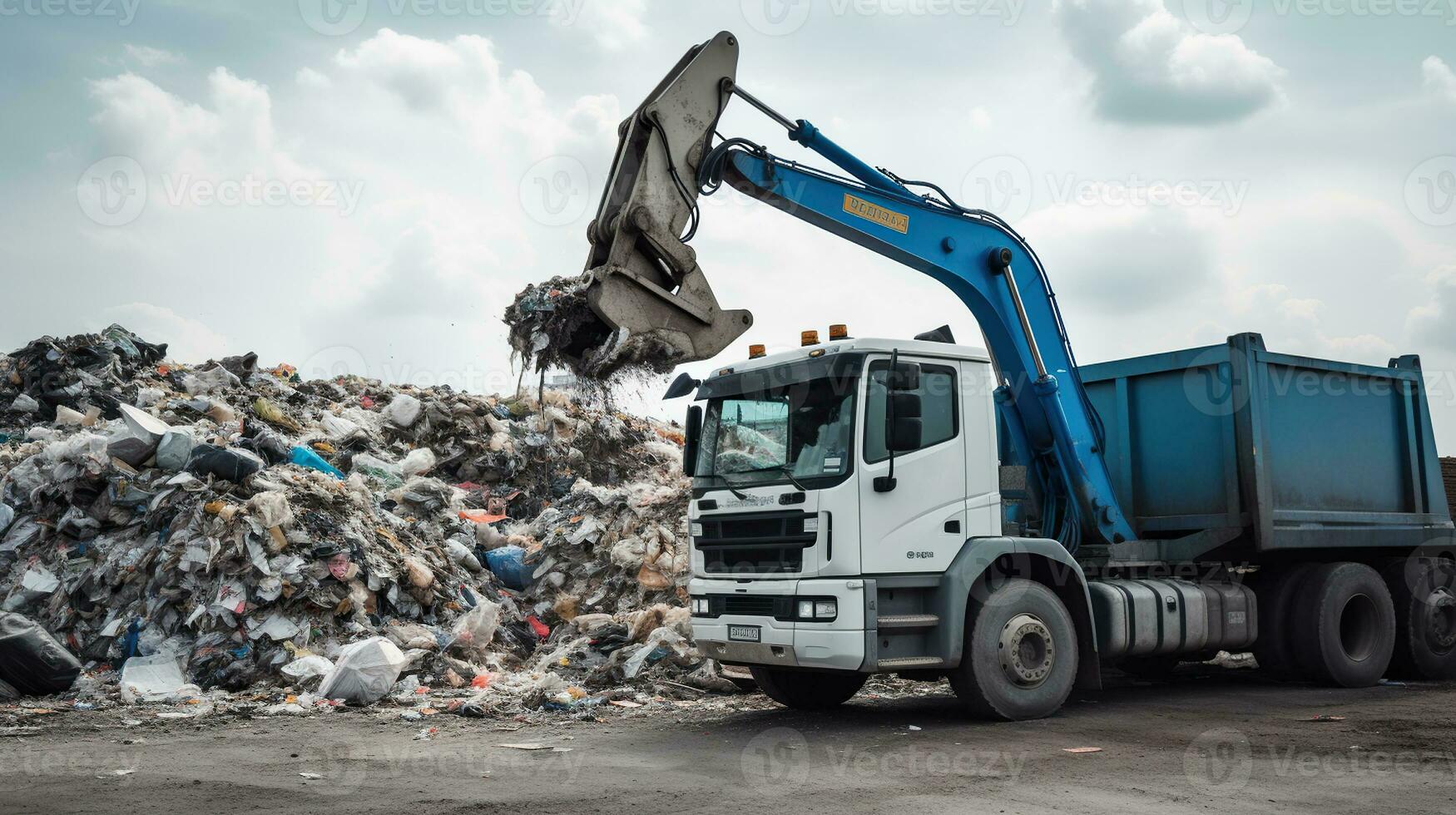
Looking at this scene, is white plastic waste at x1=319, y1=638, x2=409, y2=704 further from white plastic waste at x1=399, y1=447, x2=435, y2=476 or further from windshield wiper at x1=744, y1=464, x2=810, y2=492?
white plastic waste at x1=399, y1=447, x2=435, y2=476

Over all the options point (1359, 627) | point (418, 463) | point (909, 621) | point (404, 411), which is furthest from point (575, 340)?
point (404, 411)

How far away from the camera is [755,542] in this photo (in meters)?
7.34

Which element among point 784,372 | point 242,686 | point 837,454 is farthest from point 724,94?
point 242,686

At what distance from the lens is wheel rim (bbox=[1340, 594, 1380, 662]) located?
9.80 m

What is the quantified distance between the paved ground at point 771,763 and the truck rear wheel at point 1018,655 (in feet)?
0.60

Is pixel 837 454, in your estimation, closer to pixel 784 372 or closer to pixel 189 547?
pixel 784 372

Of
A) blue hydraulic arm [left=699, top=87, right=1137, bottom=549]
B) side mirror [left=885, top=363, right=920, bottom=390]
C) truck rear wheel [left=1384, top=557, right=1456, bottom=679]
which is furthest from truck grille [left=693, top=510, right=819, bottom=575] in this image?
truck rear wheel [left=1384, top=557, right=1456, bottom=679]

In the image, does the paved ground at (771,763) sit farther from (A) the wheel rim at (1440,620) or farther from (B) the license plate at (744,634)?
(A) the wheel rim at (1440,620)

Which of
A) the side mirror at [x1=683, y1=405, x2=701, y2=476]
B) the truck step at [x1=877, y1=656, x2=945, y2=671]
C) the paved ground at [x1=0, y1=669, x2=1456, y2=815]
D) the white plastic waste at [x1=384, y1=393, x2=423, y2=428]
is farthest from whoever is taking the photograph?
the white plastic waste at [x1=384, y1=393, x2=423, y2=428]

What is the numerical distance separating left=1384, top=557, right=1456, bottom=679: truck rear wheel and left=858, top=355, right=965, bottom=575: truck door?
5.32 metres

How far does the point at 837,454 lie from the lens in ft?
23.2

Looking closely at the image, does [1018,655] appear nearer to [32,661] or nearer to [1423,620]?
[1423,620]

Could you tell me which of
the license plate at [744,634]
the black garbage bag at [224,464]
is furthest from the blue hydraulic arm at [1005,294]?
the black garbage bag at [224,464]

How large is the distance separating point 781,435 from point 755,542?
0.72 meters
